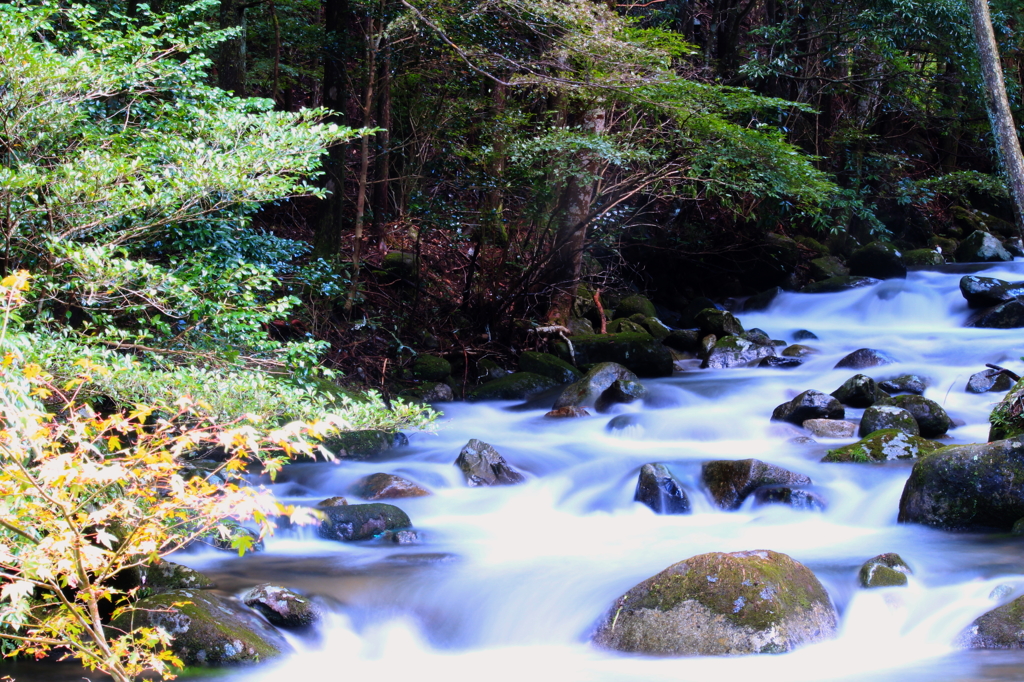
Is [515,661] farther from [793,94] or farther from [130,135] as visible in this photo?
[793,94]

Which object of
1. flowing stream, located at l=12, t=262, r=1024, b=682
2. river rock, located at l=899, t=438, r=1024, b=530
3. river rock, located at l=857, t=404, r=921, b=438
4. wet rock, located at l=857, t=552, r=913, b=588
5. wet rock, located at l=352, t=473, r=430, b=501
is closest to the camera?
flowing stream, located at l=12, t=262, r=1024, b=682

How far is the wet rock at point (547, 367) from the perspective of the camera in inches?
466

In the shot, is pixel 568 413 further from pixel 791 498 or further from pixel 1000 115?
pixel 1000 115

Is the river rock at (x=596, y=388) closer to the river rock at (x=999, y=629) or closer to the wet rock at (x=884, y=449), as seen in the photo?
the wet rock at (x=884, y=449)

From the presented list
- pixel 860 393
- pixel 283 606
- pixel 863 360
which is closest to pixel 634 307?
pixel 863 360

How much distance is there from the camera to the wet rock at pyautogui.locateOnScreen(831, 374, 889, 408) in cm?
1002

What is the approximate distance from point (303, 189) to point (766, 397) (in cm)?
707

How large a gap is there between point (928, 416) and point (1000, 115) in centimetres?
333

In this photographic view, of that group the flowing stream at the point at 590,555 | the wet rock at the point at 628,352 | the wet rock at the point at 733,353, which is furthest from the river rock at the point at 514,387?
the wet rock at the point at 733,353

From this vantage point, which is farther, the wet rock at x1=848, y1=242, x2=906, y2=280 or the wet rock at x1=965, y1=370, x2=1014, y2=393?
the wet rock at x1=848, y1=242, x2=906, y2=280

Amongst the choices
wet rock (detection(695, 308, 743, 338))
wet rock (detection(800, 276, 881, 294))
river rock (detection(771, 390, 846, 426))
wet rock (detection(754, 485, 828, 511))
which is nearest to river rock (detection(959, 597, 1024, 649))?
wet rock (detection(754, 485, 828, 511))

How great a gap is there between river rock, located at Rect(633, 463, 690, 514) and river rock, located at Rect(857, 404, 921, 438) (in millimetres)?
2427

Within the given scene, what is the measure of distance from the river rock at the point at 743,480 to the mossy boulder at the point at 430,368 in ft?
15.4

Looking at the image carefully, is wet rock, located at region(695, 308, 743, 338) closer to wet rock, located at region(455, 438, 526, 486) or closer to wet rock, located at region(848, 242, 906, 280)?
wet rock, located at region(848, 242, 906, 280)
